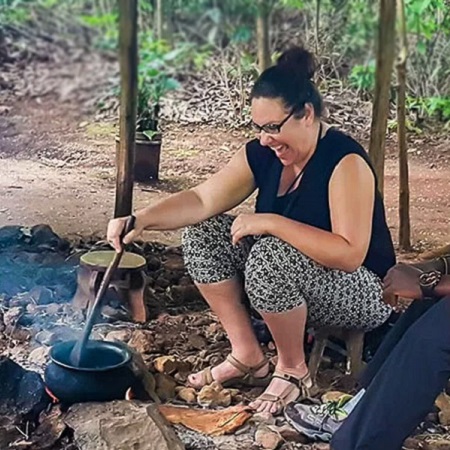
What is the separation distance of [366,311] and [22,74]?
1.50 m

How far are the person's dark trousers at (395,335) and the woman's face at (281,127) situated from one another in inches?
19.1

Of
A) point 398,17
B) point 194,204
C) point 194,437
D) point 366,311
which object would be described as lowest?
point 194,437

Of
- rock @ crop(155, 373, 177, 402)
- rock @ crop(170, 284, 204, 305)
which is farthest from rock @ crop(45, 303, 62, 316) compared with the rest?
rock @ crop(155, 373, 177, 402)

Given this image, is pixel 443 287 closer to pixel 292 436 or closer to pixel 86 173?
pixel 292 436

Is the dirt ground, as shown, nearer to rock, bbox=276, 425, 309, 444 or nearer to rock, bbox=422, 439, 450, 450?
rock, bbox=276, 425, 309, 444

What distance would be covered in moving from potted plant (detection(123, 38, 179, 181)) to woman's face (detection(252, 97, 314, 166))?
2.33 feet

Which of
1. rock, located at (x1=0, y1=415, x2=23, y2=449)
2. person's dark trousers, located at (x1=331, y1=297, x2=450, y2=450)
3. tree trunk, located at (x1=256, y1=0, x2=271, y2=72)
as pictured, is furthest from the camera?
tree trunk, located at (x1=256, y1=0, x2=271, y2=72)

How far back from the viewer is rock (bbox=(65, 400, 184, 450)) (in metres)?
1.89

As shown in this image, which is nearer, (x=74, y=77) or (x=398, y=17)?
(x=74, y=77)

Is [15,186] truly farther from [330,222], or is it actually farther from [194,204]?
[330,222]

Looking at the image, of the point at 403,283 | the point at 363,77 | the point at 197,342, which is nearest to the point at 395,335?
the point at 403,283

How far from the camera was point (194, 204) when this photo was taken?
2354 mm

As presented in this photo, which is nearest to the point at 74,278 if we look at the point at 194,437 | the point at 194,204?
the point at 194,204

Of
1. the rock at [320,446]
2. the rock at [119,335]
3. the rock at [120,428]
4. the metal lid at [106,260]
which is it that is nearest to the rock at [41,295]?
the metal lid at [106,260]
